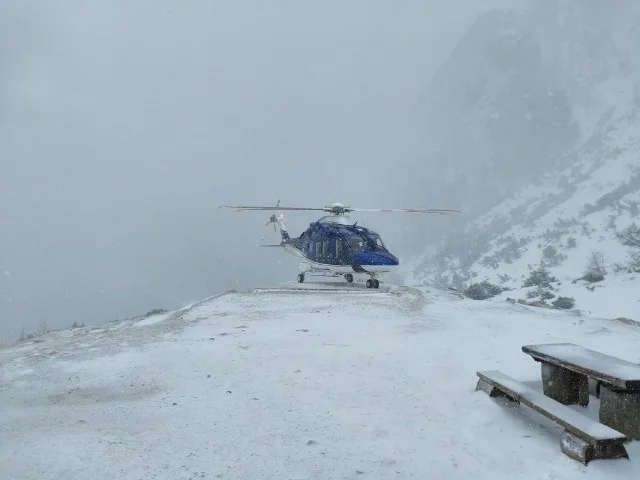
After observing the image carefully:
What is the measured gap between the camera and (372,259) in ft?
47.3

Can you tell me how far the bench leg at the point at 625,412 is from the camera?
2975mm

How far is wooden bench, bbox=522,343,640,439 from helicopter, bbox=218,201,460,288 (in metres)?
9.84

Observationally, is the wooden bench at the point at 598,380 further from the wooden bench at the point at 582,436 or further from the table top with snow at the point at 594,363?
the wooden bench at the point at 582,436

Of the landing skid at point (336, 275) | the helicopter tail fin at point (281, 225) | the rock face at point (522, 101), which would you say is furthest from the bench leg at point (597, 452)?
the rock face at point (522, 101)

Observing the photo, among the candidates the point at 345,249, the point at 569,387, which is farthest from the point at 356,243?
the point at 569,387

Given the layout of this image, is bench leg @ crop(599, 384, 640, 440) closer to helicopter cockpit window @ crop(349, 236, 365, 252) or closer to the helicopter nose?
the helicopter nose

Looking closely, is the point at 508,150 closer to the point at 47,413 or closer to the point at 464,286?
the point at 464,286

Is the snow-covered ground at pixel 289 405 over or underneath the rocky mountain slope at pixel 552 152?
underneath

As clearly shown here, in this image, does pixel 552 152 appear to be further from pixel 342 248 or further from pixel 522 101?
pixel 342 248

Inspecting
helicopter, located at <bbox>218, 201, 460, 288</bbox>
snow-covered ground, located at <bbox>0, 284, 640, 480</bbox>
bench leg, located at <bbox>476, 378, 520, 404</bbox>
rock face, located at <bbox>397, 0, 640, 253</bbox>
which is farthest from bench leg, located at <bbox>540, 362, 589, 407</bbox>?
rock face, located at <bbox>397, 0, 640, 253</bbox>

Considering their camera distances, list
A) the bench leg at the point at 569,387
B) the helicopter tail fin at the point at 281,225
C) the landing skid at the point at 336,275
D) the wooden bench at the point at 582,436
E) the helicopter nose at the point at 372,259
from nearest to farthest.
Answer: the wooden bench at the point at 582,436, the bench leg at the point at 569,387, the helicopter nose at the point at 372,259, the landing skid at the point at 336,275, the helicopter tail fin at the point at 281,225

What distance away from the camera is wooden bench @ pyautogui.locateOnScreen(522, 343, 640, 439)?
293 centimetres

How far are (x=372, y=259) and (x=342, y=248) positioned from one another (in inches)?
50.6

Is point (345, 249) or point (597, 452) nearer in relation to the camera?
point (597, 452)
